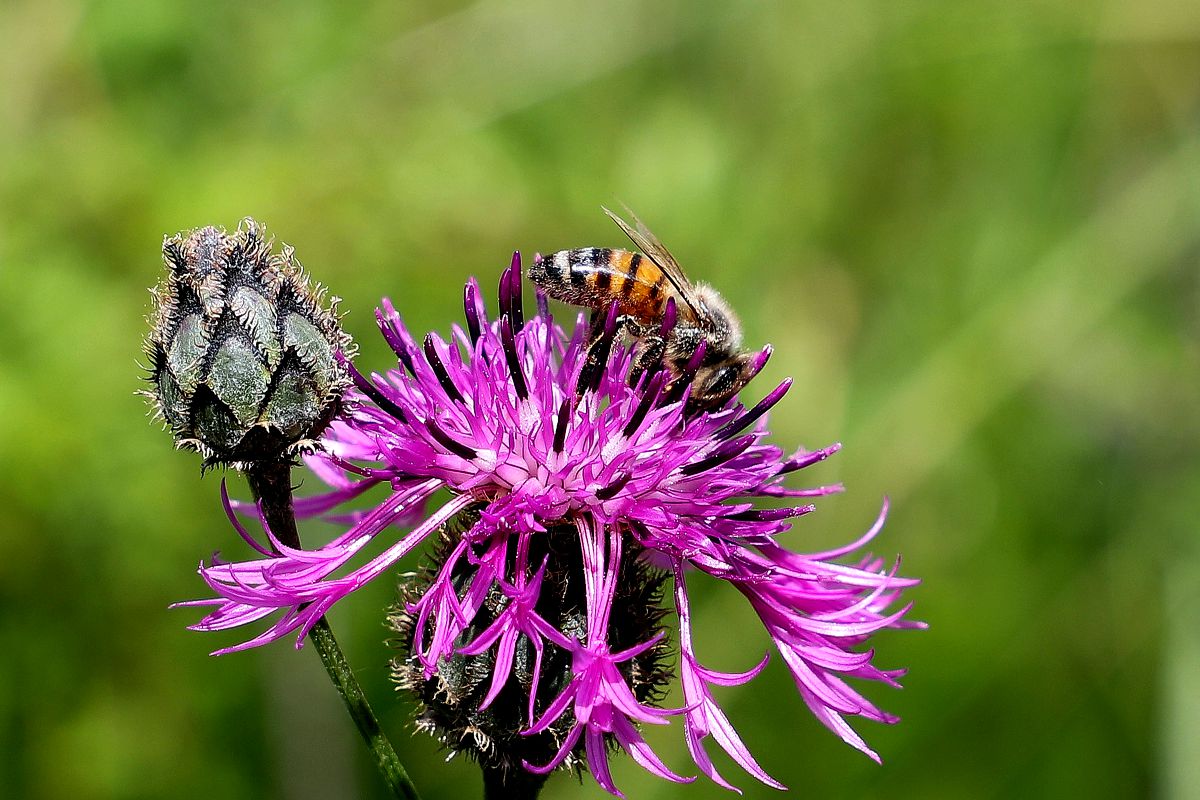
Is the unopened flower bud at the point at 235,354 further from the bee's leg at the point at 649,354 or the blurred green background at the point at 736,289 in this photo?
the blurred green background at the point at 736,289

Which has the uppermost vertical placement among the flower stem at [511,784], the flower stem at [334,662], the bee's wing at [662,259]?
the bee's wing at [662,259]

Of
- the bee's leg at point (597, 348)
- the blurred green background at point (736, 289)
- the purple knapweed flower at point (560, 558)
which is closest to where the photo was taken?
the purple knapweed flower at point (560, 558)

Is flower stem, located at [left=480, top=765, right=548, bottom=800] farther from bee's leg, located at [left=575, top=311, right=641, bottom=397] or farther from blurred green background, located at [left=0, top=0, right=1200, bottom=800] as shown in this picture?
blurred green background, located at [left=0, top=0, right=1200, bottom=800]

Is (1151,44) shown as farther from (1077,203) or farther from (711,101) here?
(711,101)

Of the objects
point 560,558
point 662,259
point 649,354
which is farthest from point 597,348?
point 560,558

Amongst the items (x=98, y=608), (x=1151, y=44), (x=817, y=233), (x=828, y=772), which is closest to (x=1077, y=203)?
(x=1151, y=44)

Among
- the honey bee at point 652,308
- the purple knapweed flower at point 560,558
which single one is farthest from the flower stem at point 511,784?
the honey bee at point 652,308
